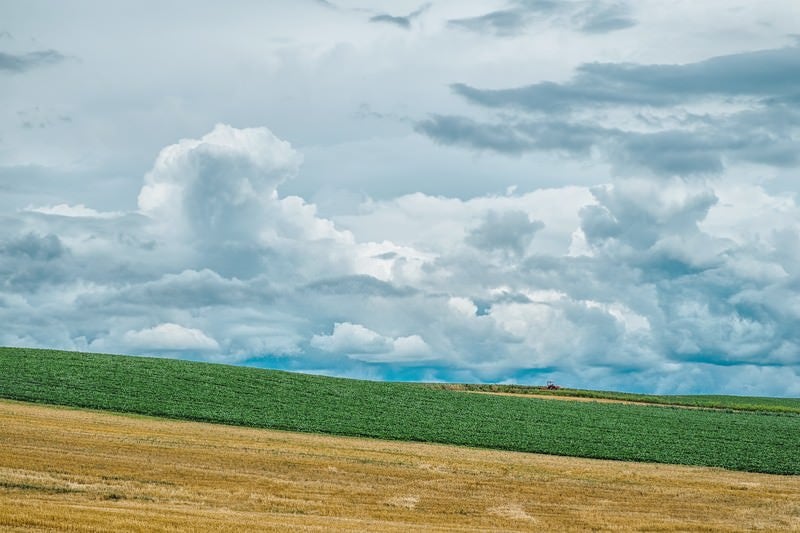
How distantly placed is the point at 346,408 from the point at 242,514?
3952 centimetres

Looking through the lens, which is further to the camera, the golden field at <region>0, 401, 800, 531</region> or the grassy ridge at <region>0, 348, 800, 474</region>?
the grassy ridge at <region>0, 348, 800, 474</region>

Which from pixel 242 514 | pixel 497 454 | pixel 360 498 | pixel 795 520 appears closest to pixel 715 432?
pixel 497 454

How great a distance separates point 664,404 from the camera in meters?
94.0

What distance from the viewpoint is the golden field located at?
24094 mm

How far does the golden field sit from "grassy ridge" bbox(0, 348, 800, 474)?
6.40 metres

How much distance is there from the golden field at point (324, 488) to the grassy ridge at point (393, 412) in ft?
21.0

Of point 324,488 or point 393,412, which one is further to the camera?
point 393,412

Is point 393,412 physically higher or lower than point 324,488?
higher

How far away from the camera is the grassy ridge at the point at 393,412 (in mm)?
53438

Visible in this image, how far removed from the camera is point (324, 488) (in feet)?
101

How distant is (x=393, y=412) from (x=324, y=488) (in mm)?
33121

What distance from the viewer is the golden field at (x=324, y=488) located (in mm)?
24094

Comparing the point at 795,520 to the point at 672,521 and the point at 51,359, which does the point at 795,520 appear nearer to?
the point at 672,521

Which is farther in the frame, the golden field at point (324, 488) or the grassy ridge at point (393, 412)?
the grassy ridge at point (393, 412)
